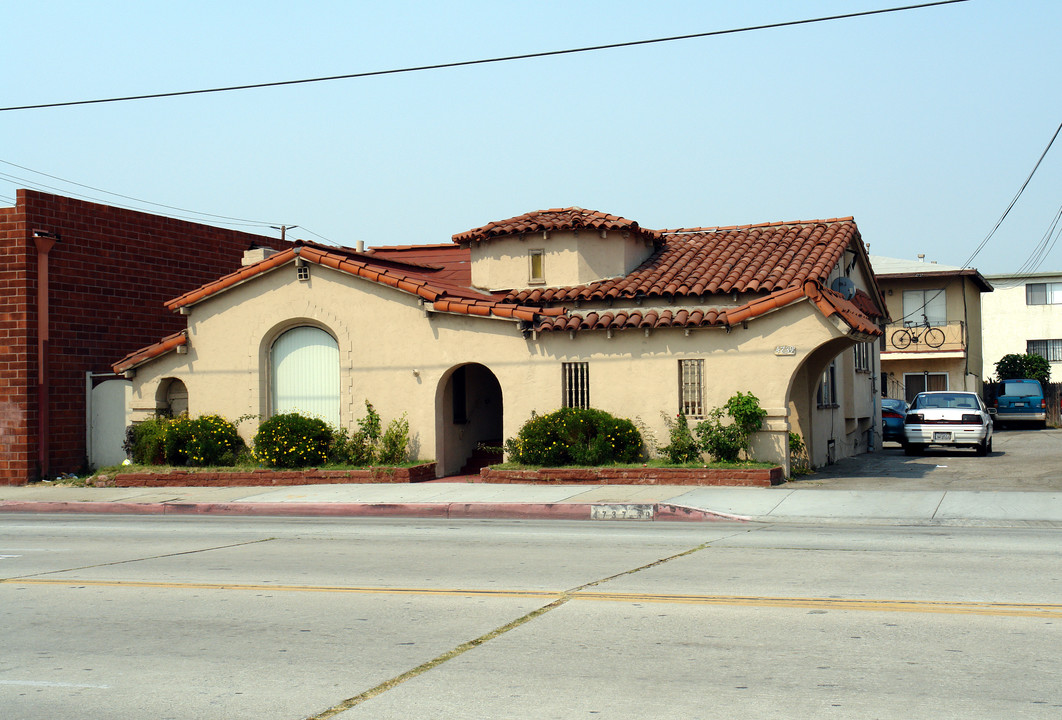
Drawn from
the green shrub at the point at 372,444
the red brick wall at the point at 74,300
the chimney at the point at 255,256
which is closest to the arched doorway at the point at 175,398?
the red brick wall at the point at 74,300

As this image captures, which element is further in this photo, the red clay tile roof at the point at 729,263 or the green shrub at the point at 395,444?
the green shrub at the point at 395,444

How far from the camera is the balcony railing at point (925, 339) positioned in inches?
1662

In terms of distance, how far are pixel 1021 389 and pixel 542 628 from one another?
39.6 meters

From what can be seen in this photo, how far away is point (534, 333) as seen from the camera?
20266mm

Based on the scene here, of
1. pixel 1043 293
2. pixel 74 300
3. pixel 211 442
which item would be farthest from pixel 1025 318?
pixel 74 300

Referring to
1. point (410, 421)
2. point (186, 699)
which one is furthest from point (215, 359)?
point (186, 699)

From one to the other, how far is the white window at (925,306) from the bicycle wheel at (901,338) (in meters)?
1.26

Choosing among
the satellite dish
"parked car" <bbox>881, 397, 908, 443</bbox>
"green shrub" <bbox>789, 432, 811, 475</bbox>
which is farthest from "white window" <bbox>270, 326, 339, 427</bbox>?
"parked car" <bbox>881, 397, 908, 443</bbox>

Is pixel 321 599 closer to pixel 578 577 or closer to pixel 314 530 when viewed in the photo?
pixel 578 577

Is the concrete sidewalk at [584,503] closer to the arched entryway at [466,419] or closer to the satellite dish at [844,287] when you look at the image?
the arched entryway at [466,419]

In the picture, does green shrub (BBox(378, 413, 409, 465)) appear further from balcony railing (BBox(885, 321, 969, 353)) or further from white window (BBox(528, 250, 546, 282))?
balcony railing (BBox(885, 321, 969, 353))

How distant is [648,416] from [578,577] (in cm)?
1026

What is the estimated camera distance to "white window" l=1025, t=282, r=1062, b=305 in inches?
2100

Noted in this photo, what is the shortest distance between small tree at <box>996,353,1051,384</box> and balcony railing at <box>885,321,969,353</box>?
7754mm
